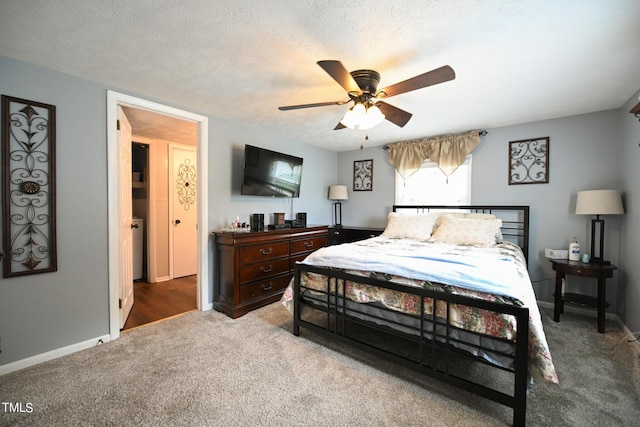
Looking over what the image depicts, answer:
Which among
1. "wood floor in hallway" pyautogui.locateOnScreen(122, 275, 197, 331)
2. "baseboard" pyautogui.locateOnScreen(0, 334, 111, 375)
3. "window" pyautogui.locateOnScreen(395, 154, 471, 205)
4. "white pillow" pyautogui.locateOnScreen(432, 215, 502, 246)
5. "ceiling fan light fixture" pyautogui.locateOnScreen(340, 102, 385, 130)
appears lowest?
"wood floor in hallway" pyautogui.locateOnScreen(122, 275, 197, 331)

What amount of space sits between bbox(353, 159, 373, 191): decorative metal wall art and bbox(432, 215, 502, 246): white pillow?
1.73 metres

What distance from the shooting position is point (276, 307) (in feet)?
10.6

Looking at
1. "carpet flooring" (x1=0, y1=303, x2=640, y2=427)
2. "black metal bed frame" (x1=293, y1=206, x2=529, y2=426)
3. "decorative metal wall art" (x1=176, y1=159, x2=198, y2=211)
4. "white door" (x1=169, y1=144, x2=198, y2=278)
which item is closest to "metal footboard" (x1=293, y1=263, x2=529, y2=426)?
"black metal bed frame" (x1=293, y1=206, x2=529, y2=426)

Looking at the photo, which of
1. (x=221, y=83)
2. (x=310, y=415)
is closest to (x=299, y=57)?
(x=221, y=83)

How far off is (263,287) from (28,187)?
2248 mm

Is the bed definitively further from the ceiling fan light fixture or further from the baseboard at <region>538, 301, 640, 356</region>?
the baseboard at <region>538, 301, 640, 356</region>

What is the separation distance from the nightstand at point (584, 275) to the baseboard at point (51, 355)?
452cm

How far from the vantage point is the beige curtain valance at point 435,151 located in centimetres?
374

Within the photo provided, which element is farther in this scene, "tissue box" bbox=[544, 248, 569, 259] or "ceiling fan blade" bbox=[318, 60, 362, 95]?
"tissue box" bbox=[544, 248, 569, 259]

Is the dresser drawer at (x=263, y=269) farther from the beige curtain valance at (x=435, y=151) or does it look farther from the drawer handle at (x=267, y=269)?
the beige curtain valance at (x=435, y=151)

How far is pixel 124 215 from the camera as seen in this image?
2799mm

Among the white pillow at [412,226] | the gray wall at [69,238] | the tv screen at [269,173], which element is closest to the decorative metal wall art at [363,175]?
the white pillow at [412,226]

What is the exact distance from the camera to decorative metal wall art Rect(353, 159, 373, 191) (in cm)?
484

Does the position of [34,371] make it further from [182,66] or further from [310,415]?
[182,66]
